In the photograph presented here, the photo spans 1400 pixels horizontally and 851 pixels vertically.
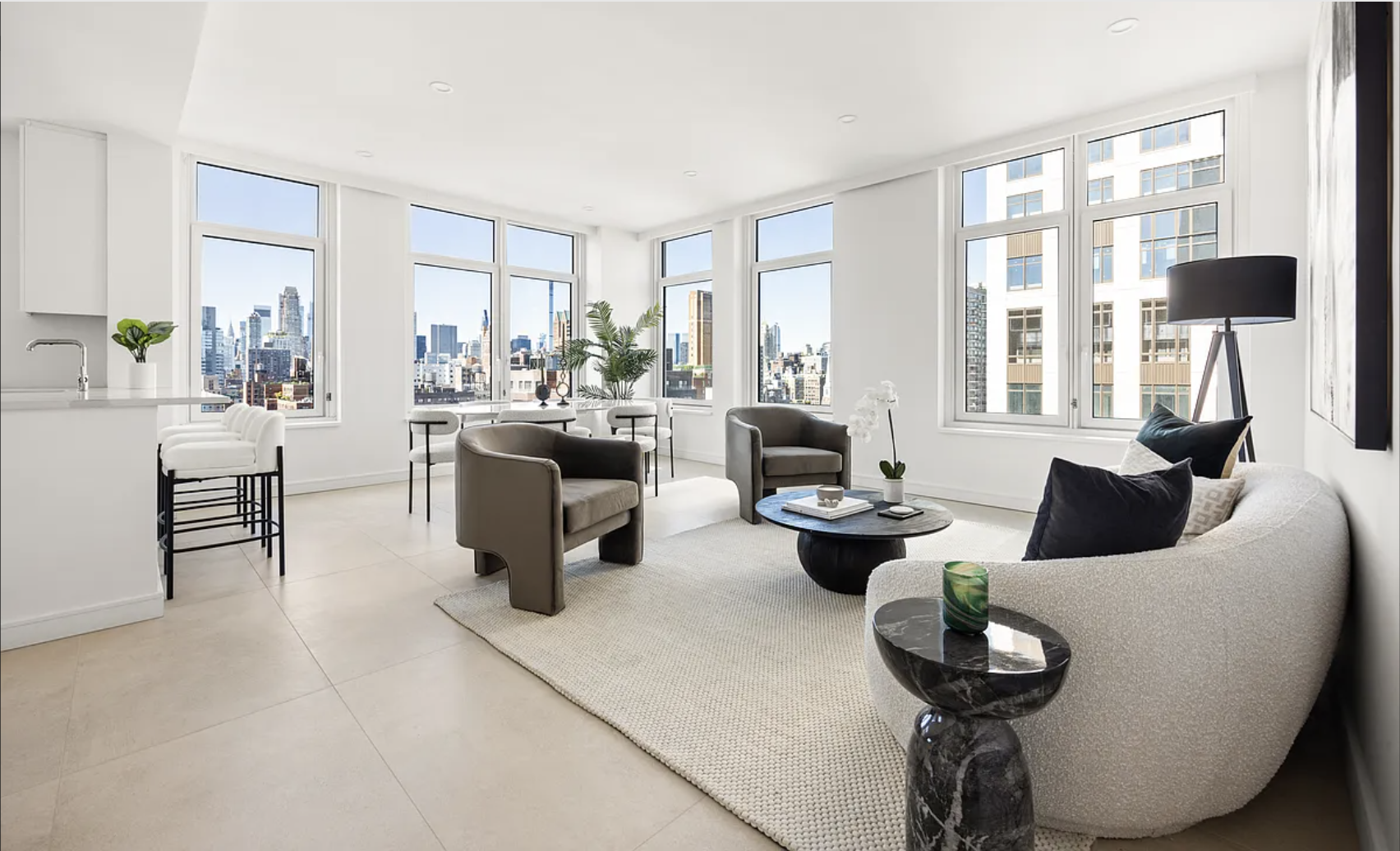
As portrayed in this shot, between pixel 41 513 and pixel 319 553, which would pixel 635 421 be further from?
pixel 41 513

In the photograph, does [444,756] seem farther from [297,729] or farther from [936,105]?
→ [936,105]

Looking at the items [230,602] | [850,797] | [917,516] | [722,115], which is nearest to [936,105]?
[722,115]

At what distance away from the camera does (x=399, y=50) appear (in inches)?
147

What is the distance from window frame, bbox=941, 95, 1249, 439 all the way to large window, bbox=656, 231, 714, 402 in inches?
109

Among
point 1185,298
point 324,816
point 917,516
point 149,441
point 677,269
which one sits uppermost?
point 677,269

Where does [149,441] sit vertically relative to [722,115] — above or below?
below

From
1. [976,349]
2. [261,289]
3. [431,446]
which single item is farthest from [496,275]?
[976,349]

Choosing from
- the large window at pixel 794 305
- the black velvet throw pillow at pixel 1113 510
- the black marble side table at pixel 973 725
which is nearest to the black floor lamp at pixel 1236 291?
the black velvet throw pillow at pixel 1113 510

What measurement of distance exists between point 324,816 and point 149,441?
1.77 metres

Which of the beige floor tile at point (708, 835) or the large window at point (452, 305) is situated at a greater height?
the large window at point (452, 305)

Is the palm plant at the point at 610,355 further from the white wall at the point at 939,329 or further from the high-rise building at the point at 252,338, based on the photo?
the high-rise building at the point at 252,338

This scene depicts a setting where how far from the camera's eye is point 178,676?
7.43 ft

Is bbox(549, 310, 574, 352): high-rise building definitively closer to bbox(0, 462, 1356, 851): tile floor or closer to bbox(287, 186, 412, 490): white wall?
bbox(287, 186, 412, 490): white wall

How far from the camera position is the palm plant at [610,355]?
741 centimetres
